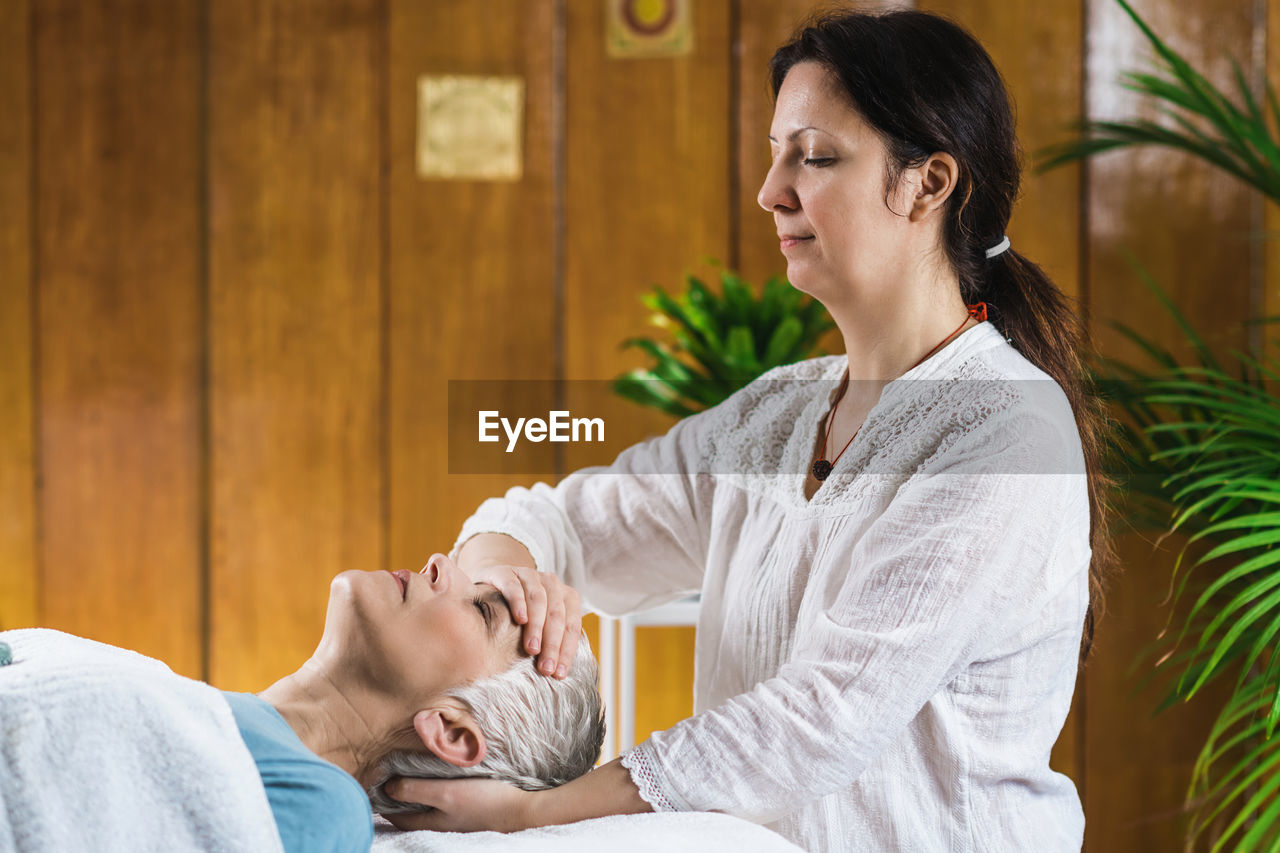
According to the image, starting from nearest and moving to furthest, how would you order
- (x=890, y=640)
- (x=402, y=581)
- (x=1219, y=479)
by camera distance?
1. (x=890, y=640)
2. (x=402, y=581)
3. (x=1219, y=479)

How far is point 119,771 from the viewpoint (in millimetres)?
812

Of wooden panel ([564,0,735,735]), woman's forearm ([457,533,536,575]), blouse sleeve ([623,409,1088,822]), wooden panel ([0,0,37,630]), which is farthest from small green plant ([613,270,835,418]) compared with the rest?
wooden panel ([0,0,37,630])

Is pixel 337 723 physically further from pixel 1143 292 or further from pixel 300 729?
pixel 1143 292

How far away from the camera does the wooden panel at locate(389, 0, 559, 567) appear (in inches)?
99.1

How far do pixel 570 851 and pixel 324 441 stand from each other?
6.02 ft

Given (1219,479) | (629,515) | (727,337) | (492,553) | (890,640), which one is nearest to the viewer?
(890,640)

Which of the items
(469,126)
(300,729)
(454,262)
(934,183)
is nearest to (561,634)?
(300,729)

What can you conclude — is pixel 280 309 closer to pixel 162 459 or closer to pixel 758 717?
pixel 162 459

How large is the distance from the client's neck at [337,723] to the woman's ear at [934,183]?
81 cm

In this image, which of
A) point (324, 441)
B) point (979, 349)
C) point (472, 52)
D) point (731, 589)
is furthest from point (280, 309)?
point (979, 349)

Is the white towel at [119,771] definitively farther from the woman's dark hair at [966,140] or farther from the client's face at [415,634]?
the woman's dark hair at [966,140]

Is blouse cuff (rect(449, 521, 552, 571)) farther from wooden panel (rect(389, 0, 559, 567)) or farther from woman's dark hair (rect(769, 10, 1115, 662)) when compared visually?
wooden panel (rect(389, 0, 559, 567))

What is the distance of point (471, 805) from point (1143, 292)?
2239 millimetres

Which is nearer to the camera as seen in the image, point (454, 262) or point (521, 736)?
point (521, 736)
